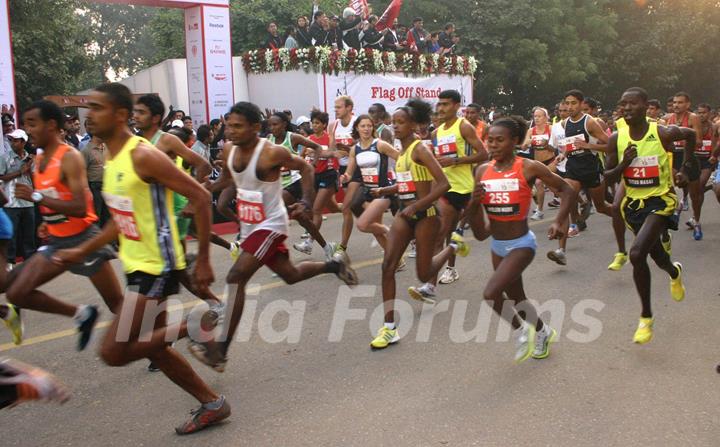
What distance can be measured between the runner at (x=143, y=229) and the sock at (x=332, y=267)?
158 centimetres

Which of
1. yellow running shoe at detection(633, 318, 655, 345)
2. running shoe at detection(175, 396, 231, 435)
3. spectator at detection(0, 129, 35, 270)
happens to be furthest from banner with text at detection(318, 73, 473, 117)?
running shoe at detection(175, 396, 231, 435)

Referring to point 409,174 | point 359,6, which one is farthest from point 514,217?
point 359,6

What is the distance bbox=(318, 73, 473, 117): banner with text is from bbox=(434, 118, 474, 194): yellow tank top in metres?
9.36

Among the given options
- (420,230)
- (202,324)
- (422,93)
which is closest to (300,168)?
(420,230)

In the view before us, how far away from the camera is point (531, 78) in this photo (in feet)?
94.8

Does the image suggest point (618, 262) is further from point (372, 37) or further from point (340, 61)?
point (372, 37)

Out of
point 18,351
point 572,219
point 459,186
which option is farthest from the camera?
point 572,219

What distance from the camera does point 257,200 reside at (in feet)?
15.9

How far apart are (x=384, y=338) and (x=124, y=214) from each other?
7.50 ft

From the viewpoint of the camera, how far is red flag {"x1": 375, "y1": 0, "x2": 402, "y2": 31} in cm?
2005

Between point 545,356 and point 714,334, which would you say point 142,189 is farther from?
point 714,334

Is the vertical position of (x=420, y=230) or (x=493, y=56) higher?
(x=493, y=56)

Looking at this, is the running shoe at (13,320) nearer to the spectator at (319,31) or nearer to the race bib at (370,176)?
the race bib at (370,176)

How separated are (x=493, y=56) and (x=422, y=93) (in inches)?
406
